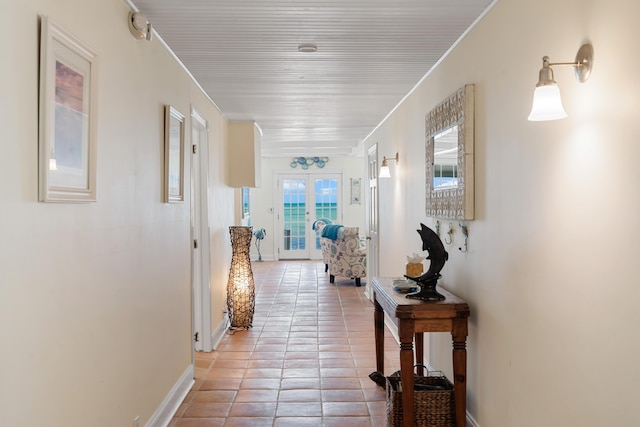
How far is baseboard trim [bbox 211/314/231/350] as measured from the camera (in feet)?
14.4

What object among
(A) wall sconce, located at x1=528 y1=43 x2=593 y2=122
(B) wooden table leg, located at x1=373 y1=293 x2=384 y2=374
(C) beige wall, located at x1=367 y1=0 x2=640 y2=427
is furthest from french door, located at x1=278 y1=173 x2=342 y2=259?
(A) wall sconce, located at x1=528 y1=43 x2=593 y2=122

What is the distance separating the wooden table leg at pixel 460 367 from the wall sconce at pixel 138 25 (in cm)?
212

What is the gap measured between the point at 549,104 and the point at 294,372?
9.44 feet

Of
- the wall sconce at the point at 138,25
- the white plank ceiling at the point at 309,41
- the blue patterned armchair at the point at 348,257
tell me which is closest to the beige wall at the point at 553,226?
the white plank ceiling at the point at 309,41

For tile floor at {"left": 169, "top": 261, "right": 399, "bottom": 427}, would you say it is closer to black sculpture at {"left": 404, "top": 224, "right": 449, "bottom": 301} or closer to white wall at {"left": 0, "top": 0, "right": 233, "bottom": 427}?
white wall at {"left": 0, "top": 0, "right": 233, "bottom": 427}

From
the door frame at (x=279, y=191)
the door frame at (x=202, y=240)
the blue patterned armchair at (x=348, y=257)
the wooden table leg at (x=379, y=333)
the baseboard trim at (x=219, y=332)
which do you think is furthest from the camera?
the door frame at (x=279, y=191)

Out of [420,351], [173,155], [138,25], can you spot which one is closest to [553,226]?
[420,351]

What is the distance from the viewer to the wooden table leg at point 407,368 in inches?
100

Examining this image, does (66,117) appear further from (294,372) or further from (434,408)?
(294,372)

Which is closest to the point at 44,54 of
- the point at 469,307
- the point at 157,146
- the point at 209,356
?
the point at 157,146

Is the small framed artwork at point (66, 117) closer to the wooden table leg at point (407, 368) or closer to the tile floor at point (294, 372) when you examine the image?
the wooden table leg at point (407, 368)

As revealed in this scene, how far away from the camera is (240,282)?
4.98 meters

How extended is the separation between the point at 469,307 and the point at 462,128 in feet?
3.17

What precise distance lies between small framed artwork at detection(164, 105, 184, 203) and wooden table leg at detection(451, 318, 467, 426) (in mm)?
1792
